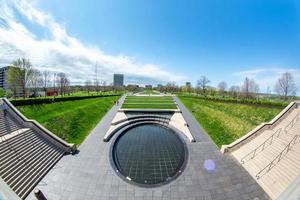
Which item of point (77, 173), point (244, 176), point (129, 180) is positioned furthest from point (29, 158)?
point (244, 176)

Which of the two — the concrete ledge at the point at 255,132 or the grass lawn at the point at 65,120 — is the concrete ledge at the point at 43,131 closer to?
the grass lawn at the point at 65,120

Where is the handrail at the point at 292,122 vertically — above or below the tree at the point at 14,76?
below

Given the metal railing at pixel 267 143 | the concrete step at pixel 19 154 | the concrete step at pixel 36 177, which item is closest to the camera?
the concrete step at pixel 36 177

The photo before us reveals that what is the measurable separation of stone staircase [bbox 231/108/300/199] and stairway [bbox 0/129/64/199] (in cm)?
1544

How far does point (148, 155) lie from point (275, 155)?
10.6 m

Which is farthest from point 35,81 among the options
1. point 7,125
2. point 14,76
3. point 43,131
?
point 43,131

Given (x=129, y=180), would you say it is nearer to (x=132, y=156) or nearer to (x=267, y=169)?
(x=132, y=156)

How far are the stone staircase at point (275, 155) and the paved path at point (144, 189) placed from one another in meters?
0.77

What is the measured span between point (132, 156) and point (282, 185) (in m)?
11.1

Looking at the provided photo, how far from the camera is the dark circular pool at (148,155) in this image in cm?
1136

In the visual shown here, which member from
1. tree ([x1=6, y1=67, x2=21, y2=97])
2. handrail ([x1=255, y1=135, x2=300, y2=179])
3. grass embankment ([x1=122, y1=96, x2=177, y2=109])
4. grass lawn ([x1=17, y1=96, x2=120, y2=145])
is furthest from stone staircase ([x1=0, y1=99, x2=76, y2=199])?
tree ([x1=6, y1=67, x2=21, y2=97])

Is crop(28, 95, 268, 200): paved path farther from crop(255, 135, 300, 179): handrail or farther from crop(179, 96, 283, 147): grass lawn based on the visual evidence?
crop(179, 96, 283, 147): grass lawn

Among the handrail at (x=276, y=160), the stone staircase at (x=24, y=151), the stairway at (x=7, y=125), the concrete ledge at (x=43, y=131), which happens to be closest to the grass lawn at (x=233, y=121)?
the handrail at (x=276, y=160)

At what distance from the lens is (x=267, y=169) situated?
432 inches
